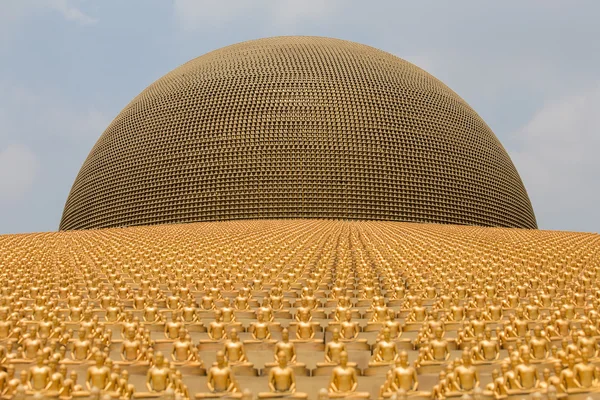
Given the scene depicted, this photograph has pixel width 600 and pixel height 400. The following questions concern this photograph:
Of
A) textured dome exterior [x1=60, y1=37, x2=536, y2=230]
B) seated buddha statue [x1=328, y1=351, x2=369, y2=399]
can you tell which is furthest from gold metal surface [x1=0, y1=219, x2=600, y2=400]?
textured dome exterior [x1=60, y1=37, x2=536, y2=230]

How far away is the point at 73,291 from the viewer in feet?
26.3

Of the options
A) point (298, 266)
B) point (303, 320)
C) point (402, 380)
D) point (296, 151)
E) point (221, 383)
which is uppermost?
point (296, 151)

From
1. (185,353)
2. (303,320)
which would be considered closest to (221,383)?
(185,353)

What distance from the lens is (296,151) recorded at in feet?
81.6

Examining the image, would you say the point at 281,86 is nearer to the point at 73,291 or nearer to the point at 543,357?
the point at 73,291

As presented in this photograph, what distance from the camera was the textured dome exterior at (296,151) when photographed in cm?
2442

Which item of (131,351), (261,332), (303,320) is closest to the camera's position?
(131,351)

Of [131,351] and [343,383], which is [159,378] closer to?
[131,351]

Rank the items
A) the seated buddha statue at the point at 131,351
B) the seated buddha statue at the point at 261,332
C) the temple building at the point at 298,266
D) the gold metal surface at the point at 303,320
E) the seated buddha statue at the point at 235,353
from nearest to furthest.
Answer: the gold metal surface at the point at 303,320
the temple building at the point at 298,266
the seated buddha statue at the point at 235,353
the seated buddha statue at the point at 131,351
the seated buddha statue at the point at 261,332

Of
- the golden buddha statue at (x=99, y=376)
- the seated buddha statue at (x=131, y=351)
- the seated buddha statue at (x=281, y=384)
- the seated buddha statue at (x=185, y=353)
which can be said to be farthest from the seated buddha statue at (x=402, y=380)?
the seated buddha statue at (x=131, y=351)

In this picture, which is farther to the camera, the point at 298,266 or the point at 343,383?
the point at 298,266

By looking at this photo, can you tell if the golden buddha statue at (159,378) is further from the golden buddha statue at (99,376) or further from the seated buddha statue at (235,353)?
the seated buddha statue at (235,353)

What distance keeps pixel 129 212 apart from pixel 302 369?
21.9 m

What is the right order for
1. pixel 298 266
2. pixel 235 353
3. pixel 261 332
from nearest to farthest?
pixel 235 353 → pixel 261 332 → pixel 298 266
